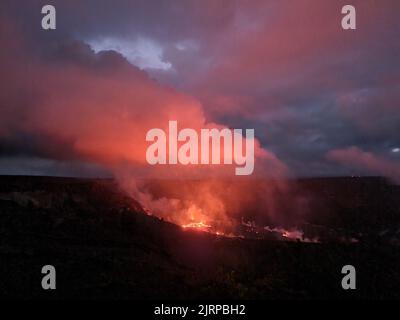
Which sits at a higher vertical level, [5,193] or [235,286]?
[5,193]

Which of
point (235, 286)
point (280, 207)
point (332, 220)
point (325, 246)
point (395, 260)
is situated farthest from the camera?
point (280, 207)

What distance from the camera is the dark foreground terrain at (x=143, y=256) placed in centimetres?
1313

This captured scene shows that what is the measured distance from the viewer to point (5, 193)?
2098cm

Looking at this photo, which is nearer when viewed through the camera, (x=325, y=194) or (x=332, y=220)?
(x=332, y=220)

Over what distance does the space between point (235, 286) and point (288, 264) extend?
3103 mm

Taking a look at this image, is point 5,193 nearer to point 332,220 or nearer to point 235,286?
point 235,286

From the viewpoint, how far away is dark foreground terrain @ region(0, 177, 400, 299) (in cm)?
1313

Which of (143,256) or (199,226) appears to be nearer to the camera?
(143,256)

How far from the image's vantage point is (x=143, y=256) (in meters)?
15.5

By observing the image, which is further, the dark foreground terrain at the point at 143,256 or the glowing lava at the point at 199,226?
the glowing lava at the point at 199,226

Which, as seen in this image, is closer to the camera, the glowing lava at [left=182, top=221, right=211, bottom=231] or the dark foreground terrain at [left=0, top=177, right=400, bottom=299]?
the dark foreground terrain at [left=0, top=177, right=400, bottom=299]

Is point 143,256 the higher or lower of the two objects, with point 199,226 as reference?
lower

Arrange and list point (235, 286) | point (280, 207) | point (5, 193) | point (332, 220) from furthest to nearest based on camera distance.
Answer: point (280, 207) → point (332, 220) → point (5, 193) → point (235, 286)
